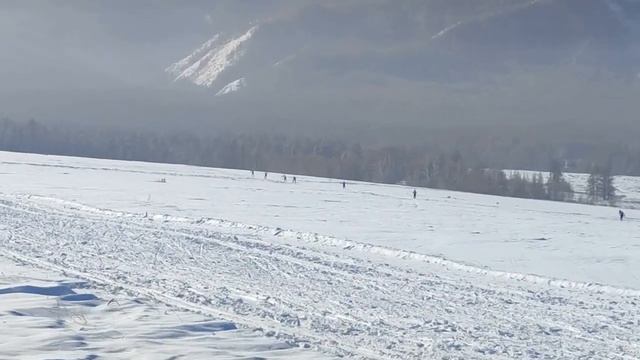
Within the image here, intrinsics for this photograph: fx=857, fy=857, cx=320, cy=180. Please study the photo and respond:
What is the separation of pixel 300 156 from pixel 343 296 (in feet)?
432

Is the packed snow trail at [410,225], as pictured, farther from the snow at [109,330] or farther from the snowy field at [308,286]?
the snow at [109,330]

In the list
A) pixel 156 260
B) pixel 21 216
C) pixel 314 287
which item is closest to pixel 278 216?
pixel 21 216

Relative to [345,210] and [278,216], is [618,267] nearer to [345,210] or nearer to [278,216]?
[278,216]

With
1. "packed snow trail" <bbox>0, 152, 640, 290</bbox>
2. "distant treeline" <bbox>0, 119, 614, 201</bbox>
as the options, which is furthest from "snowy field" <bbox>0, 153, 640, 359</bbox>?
"distant treeline" <bbox>0, 119, 614, 201</bbox>

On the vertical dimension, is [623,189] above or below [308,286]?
above

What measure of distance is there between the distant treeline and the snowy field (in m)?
90.5

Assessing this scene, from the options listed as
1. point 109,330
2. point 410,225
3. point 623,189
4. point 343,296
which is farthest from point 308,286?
point 623,189

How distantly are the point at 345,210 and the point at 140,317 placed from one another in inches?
1332

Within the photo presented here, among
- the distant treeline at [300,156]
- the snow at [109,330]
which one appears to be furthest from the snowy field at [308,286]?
the distant treeline at [300,156]

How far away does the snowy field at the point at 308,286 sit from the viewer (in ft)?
39.1

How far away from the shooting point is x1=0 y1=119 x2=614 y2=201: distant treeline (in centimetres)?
12681

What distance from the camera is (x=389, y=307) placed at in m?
15.3

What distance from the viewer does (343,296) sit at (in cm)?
1628

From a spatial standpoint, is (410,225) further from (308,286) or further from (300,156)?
(300,156)
